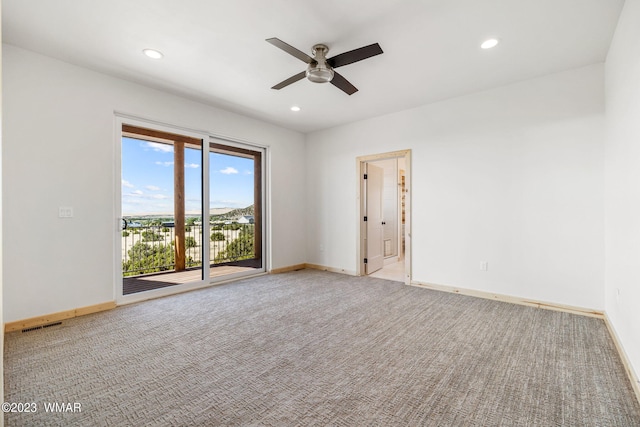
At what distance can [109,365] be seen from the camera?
237 centimetres

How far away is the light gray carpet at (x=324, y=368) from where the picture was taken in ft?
6.04

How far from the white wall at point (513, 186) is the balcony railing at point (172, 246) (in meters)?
2.85

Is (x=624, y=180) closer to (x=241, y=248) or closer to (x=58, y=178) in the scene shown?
(x=241, y=248)

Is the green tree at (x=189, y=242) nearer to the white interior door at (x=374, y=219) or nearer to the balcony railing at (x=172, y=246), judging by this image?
the balcony railing at (x=172, y=246)

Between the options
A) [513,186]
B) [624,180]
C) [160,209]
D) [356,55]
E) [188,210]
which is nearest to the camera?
[624,180]

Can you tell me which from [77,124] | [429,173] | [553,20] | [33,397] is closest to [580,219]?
[429,173]

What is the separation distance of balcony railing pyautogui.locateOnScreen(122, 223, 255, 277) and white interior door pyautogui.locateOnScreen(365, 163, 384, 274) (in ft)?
7.10

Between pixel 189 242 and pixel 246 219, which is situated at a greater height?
pixel 246 219

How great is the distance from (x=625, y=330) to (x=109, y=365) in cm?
407

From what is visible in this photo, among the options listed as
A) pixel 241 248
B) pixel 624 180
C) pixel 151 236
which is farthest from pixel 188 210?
pixel 624 180

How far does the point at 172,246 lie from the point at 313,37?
4544mm

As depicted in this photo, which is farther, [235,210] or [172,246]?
[172,246]

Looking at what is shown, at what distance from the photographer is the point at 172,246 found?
18.7 ft

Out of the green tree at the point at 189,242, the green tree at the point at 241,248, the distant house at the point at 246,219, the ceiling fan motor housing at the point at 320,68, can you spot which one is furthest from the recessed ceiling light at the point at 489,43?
the green tree at the point at 189,242
